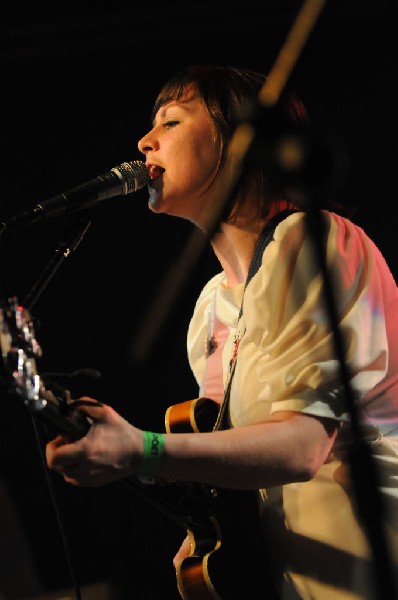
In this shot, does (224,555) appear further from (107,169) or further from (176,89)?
(107,169)

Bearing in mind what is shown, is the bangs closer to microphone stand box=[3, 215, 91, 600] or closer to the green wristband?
microphone stand box=[3, 215, 91, 600]

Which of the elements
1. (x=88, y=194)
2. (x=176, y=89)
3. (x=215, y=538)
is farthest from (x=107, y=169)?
(x=215, y=538)

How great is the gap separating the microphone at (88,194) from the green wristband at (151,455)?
564mm

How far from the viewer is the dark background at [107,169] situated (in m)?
2.54

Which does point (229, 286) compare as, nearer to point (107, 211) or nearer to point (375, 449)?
point (375, 449)

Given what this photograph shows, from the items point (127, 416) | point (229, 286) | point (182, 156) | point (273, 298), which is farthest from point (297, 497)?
point (127, 416)

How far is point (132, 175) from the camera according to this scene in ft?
6.09

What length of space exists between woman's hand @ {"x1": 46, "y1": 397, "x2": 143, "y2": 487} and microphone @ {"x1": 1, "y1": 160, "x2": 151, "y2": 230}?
19.2 inches

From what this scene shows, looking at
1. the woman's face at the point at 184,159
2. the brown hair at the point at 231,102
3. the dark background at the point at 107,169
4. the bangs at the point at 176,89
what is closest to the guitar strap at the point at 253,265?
the brown hair at the point at 231,102

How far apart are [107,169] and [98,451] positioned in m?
1.58

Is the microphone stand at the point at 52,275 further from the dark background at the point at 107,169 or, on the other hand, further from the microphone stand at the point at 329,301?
the dark background at the point at 107,169

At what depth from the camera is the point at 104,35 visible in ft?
8.94

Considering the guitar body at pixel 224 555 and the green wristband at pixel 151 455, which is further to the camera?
the guitar body at pixel 224 555

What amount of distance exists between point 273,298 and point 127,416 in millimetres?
1177
